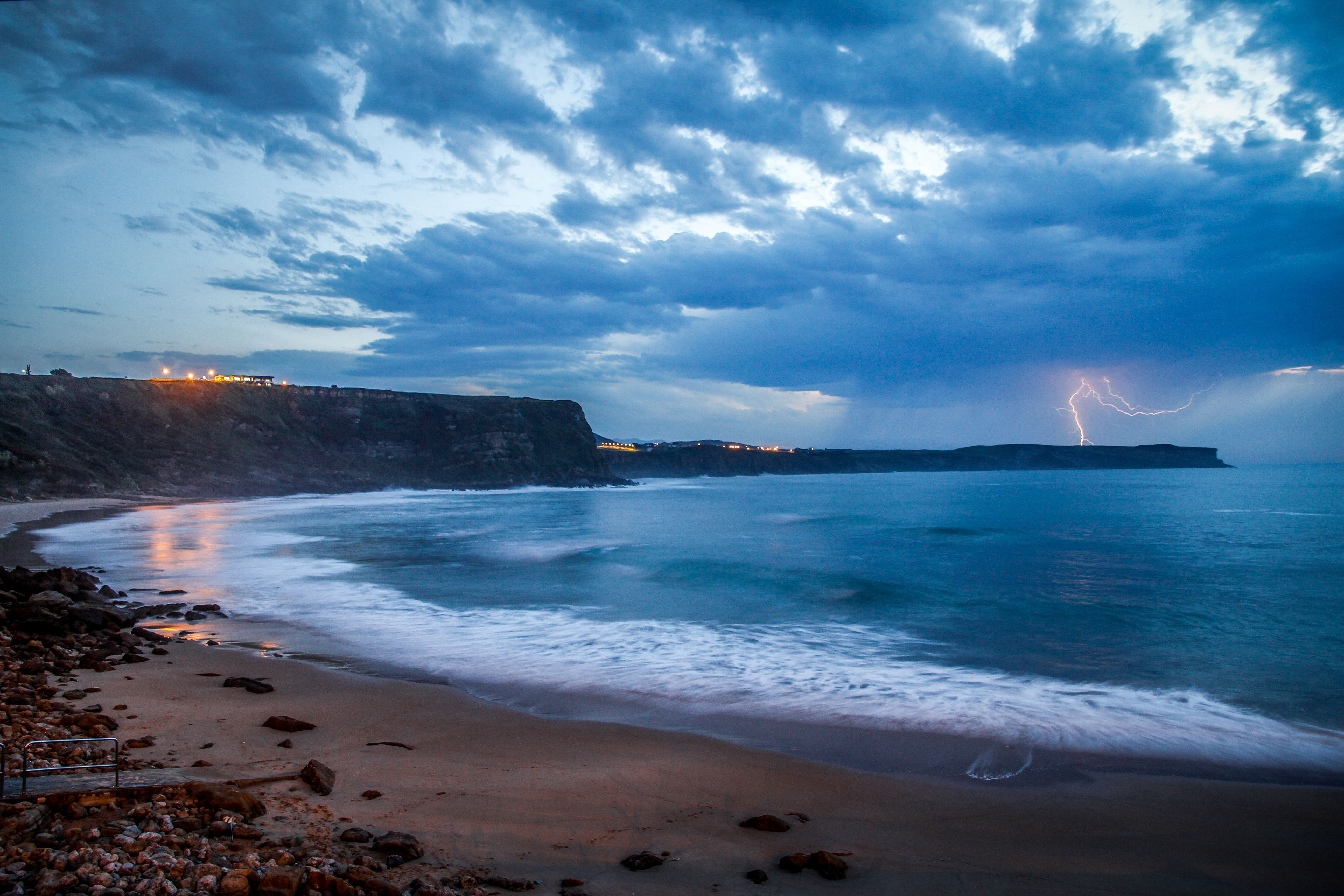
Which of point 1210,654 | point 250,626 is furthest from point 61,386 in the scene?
point 1210,654

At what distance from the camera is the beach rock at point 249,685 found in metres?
7.14

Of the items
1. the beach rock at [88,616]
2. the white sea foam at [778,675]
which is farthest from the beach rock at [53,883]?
the beach rock at [88,616]

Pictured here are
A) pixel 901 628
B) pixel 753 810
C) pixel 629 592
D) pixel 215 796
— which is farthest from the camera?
pixel 629 592

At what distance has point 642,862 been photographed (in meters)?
3.81

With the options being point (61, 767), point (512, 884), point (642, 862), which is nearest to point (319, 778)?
point (61, 767)

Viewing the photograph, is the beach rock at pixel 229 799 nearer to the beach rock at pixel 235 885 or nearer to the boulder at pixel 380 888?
the beach rock at pixel 235 885

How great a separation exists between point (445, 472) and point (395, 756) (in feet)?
255

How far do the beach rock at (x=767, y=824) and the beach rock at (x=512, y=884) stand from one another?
1551 millimetres

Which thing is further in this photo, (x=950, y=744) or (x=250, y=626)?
(x=250, y=626)

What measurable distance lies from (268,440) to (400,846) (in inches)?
2975

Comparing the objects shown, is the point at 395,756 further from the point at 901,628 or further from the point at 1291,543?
the point at 1291,543

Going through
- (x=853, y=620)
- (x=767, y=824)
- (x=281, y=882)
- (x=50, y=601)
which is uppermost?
(x=281, y=882)

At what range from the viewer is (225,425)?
2606 inches

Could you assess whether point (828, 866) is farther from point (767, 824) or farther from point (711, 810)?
point (711, 810)
